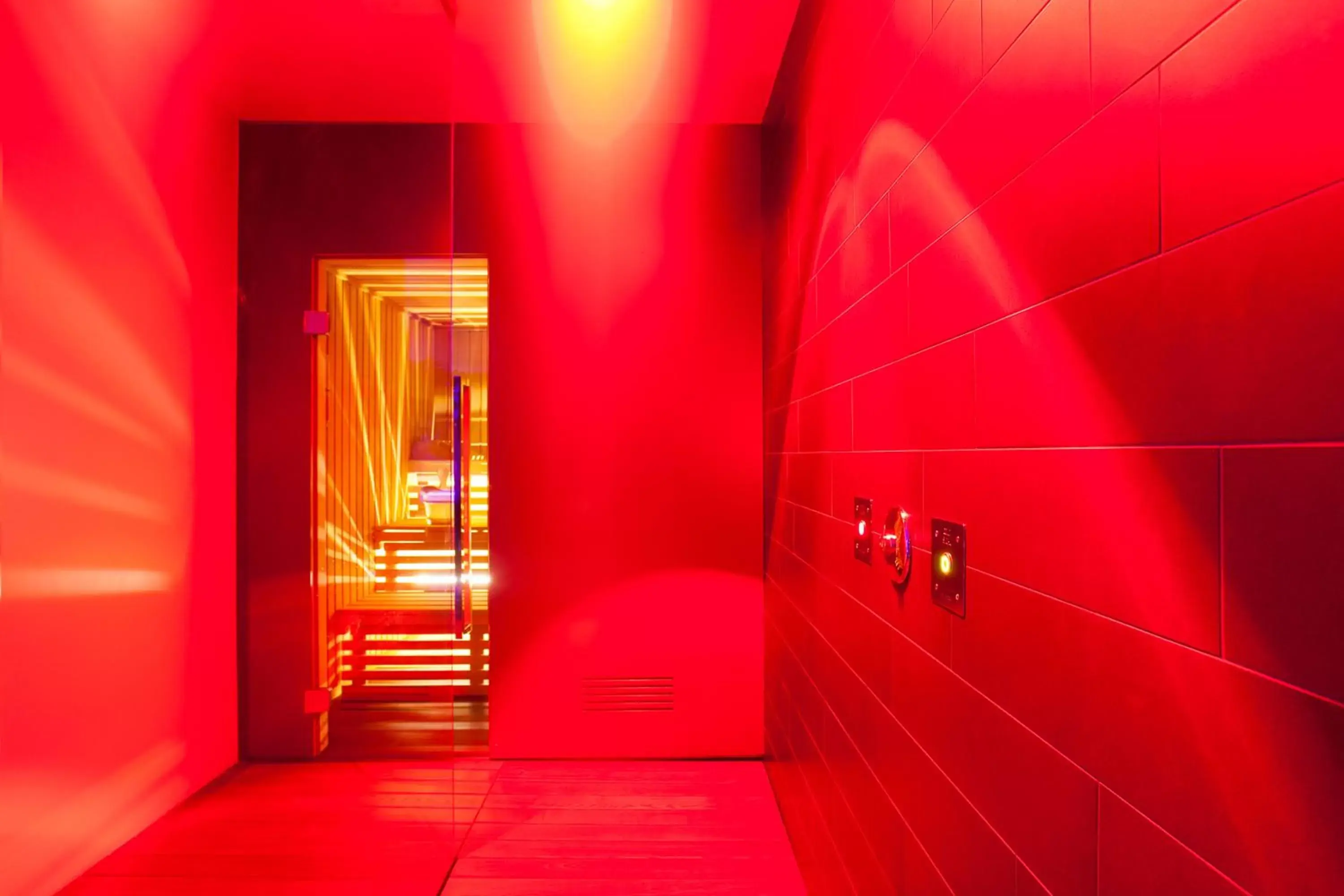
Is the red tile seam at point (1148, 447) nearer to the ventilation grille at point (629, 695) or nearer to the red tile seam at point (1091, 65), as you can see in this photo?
the red tile seam at point (1091, 65)

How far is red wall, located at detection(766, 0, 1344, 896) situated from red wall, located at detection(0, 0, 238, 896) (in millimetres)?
2164

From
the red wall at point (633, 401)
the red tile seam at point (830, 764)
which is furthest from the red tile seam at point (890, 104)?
the red wall at point (633, 401)

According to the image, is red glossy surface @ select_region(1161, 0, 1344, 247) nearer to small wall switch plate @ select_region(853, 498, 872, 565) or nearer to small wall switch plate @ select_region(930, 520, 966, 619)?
small wall switch plate @ select_region(930, 520, 966, 619)

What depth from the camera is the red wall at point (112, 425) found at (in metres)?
1.80

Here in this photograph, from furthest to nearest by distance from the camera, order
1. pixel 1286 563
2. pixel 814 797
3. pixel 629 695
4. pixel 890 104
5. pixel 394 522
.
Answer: pixel 394 522
pixel 629 695
pixel 814 797
pixel 890 104
pixel 1286 563

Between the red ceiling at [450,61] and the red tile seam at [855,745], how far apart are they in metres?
1.80

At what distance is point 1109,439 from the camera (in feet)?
2.06

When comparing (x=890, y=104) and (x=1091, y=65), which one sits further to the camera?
(x=890, y=104)

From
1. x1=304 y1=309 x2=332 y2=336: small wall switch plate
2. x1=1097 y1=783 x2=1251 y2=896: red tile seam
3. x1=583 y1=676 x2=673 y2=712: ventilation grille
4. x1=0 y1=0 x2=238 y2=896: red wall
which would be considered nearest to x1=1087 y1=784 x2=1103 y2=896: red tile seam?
x1=1097 y1=783 x2=1251 y2=896: red tile seam

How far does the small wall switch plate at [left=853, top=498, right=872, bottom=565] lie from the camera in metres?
1.32

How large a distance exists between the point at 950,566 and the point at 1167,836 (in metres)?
0.43

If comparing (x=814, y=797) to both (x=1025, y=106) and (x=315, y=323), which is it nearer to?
(x=1025, y=106)

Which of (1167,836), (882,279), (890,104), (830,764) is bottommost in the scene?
(830,764)

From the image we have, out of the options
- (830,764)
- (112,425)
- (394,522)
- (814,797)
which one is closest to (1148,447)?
(830,764)
